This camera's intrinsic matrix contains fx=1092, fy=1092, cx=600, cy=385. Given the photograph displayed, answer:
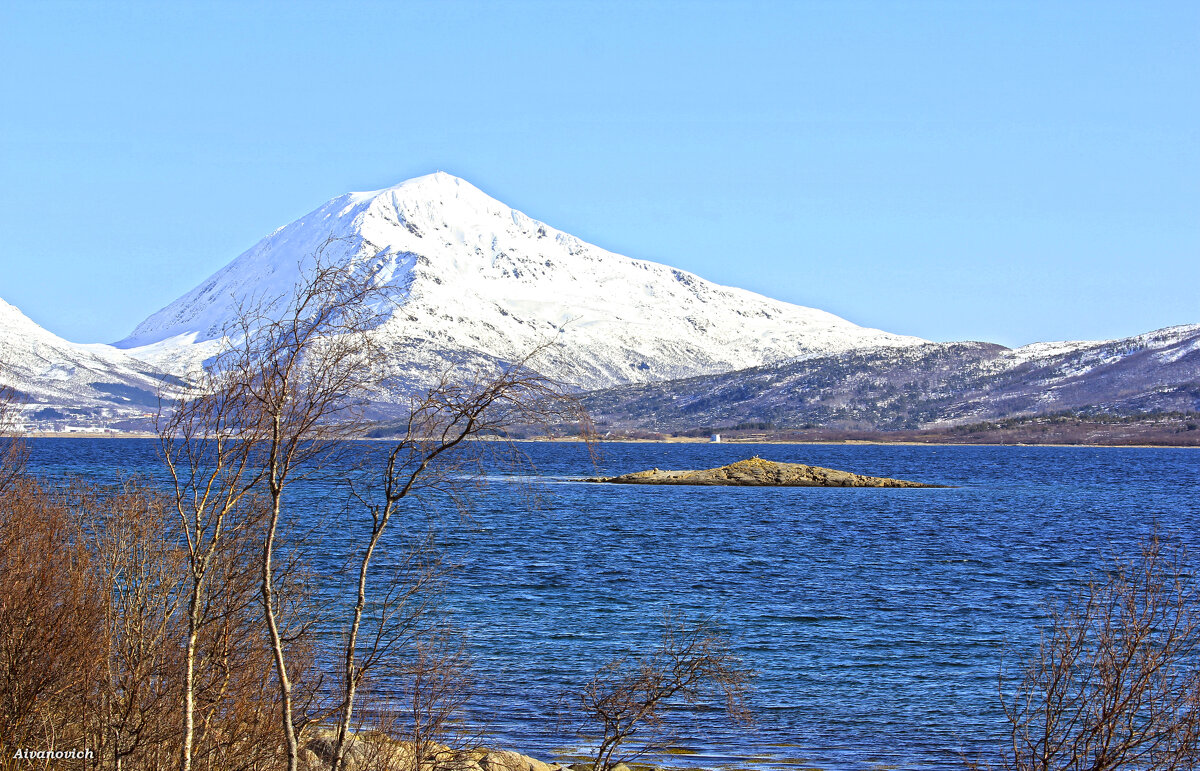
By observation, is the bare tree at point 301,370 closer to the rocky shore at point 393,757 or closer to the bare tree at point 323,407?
the bare tree at point 323,407

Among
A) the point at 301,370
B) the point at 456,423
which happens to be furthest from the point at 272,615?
the point at 456,423

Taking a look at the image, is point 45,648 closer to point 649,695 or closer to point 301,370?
point 301,370

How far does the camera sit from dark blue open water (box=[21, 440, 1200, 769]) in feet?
74.1

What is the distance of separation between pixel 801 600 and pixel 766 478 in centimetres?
8274

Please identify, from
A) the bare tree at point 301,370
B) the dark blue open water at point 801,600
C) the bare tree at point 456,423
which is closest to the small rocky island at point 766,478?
the dark blue open water at point 801,600

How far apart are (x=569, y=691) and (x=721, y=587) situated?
1925 cm

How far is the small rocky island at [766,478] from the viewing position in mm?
118125

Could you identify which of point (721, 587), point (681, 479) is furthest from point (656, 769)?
point (681, 479)

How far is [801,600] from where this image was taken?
40.1 meters

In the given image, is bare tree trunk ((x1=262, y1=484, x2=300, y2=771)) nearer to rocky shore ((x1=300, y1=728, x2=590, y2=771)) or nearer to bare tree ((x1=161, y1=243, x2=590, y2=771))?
bare tree ((x1=161, y1=243, x2=590, y2=771))

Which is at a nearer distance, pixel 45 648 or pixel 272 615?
pixel 272 615

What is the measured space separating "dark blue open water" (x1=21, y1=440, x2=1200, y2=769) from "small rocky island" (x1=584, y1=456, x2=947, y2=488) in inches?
918

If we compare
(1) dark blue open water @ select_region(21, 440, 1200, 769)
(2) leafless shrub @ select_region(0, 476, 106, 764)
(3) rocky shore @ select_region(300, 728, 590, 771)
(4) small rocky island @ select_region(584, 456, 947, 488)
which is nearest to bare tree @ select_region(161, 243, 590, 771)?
(3) rocky shore @ select_region(300, 728, 590, 771)

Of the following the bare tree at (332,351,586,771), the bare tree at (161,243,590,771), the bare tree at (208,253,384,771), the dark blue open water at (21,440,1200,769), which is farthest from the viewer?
the dark blue open water at (21,440,1200,769)
